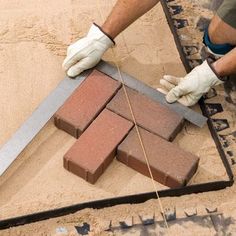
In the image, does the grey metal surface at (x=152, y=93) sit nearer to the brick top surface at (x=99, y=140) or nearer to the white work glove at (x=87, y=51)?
Answer: the white work glove at (x=87, y=51)

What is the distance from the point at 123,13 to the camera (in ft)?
8.98

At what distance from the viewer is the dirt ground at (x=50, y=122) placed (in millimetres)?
2416

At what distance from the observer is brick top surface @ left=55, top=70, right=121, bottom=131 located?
2.60 metres

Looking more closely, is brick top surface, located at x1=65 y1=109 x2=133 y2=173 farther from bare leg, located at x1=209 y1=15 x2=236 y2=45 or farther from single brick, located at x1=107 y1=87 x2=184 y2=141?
bare leg, located at x1=209 y1=15 x2=236 y2=45

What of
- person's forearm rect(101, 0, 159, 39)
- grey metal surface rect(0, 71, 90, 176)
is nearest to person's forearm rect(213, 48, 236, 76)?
person's forearm rect(101, 0, 159, 39)

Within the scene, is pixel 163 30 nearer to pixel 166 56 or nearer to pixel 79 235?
pixel 166 56

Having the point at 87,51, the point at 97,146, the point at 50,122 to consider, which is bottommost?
the point at 97,146

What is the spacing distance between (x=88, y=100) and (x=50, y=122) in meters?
0.24

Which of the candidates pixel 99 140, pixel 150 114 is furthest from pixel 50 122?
pixel 150 114

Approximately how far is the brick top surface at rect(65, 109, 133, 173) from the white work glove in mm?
314

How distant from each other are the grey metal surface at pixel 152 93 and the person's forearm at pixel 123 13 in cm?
20

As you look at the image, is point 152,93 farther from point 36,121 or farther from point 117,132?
point 36,121

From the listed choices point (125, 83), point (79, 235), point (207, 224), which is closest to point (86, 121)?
point (125, 83)

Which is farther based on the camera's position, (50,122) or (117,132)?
(50,122)
